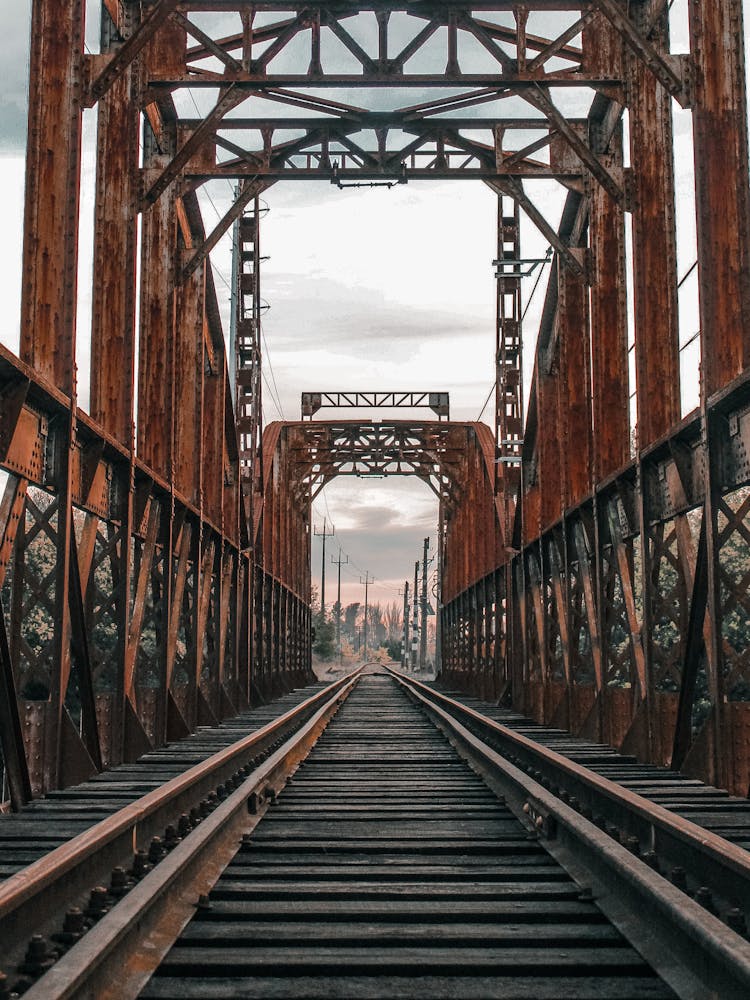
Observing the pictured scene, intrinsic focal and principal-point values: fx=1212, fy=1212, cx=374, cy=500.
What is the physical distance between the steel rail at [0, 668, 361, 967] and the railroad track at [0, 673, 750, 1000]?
19 centimetres

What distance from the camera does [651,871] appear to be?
4.66 meters

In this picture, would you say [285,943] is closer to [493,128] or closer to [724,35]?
[724,35]

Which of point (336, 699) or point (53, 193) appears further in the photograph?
point (336, 699)

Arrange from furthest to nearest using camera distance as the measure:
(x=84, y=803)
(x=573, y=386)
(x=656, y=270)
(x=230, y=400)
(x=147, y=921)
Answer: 1. (x=230, y=400)
2. (x=573, y=386)
3. (x=656, y=270)
4. (x=84, y=803)
5. (x=147, y=921)

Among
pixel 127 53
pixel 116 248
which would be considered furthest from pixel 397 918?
pixel 116 248

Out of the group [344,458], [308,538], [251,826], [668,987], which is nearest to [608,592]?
[251,826]

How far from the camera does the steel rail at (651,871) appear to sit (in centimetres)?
362

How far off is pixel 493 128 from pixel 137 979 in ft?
44.8

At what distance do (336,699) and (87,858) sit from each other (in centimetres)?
1644

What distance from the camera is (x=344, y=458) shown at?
40.8m

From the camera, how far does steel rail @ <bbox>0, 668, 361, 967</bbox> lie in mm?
3988

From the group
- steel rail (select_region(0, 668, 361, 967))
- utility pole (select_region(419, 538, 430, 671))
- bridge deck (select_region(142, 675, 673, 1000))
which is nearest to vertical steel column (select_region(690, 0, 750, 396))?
bridge deck (select_region(142, 675, 673, 1000))

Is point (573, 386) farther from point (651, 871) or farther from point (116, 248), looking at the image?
point (651, 871)

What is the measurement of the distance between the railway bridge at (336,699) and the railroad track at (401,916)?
0.06 ft
